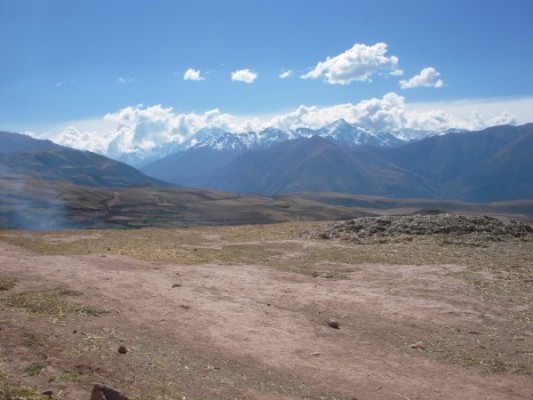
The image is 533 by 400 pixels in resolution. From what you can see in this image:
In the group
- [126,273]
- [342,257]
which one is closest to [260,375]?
[126,273]

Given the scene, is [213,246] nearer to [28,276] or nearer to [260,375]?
[28,276]

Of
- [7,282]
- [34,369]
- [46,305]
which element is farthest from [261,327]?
[7,282]

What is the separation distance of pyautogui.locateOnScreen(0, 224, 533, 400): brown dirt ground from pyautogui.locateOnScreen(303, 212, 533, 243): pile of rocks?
9656 millimetres

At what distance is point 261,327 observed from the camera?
16922 millimetres

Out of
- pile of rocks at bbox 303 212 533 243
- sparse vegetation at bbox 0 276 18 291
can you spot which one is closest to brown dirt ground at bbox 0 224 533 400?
sparse vegetation at bbox 0 276 18 291

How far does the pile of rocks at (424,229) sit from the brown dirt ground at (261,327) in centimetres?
966

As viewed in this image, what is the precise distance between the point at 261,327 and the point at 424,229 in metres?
29.1

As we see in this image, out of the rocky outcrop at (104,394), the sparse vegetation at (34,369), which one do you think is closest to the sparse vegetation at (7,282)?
the sparse vegetation at (34,369)

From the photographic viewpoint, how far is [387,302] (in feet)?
69.5

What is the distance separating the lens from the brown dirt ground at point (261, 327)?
39.2 ft

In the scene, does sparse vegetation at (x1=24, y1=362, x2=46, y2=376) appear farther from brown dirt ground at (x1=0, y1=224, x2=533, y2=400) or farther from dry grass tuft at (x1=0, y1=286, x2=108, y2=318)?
dry grass tuft at (x1=0, y1=286, x2=108, y2=318)

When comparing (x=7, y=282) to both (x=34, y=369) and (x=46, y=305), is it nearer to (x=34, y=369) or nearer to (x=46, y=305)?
(x=46, y=305)

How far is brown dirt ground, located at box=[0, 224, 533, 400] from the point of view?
1194cm

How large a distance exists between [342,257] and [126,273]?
16.0 m
